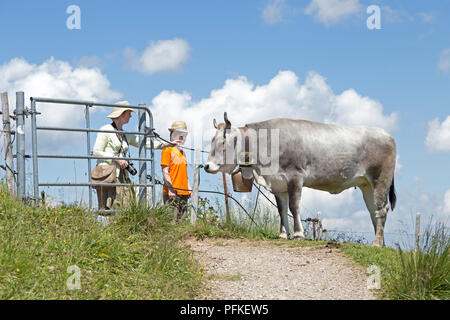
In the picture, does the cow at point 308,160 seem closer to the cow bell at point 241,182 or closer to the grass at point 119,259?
the cow bell at point 241,182

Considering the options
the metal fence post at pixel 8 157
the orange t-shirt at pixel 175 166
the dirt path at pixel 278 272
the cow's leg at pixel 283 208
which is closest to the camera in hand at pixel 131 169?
the orange t-shirt at pixel 175 166

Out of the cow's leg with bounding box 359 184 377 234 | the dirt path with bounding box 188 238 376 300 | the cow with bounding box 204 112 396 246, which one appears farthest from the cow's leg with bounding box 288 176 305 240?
the cow's leg with bounding box 359 184 377 234

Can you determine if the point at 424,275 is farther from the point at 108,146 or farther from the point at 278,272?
the point at 108,146

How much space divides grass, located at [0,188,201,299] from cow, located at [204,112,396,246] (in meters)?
1.92

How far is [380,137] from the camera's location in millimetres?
10492

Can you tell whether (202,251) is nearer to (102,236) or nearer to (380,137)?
(102,236)

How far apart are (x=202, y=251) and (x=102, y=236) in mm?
1735

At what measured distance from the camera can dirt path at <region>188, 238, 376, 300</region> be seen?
21.3 ft

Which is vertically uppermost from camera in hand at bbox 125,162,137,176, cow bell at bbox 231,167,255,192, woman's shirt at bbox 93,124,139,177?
woman's shirt at bbox 93,124,139,177

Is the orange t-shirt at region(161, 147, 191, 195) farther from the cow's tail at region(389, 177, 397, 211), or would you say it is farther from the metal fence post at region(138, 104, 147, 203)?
the cow's tail at region(389, 177, 397, 211)

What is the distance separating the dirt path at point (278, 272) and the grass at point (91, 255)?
1.22 feet

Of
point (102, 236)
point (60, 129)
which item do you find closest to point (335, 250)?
point (102, 236)

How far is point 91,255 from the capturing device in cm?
677
